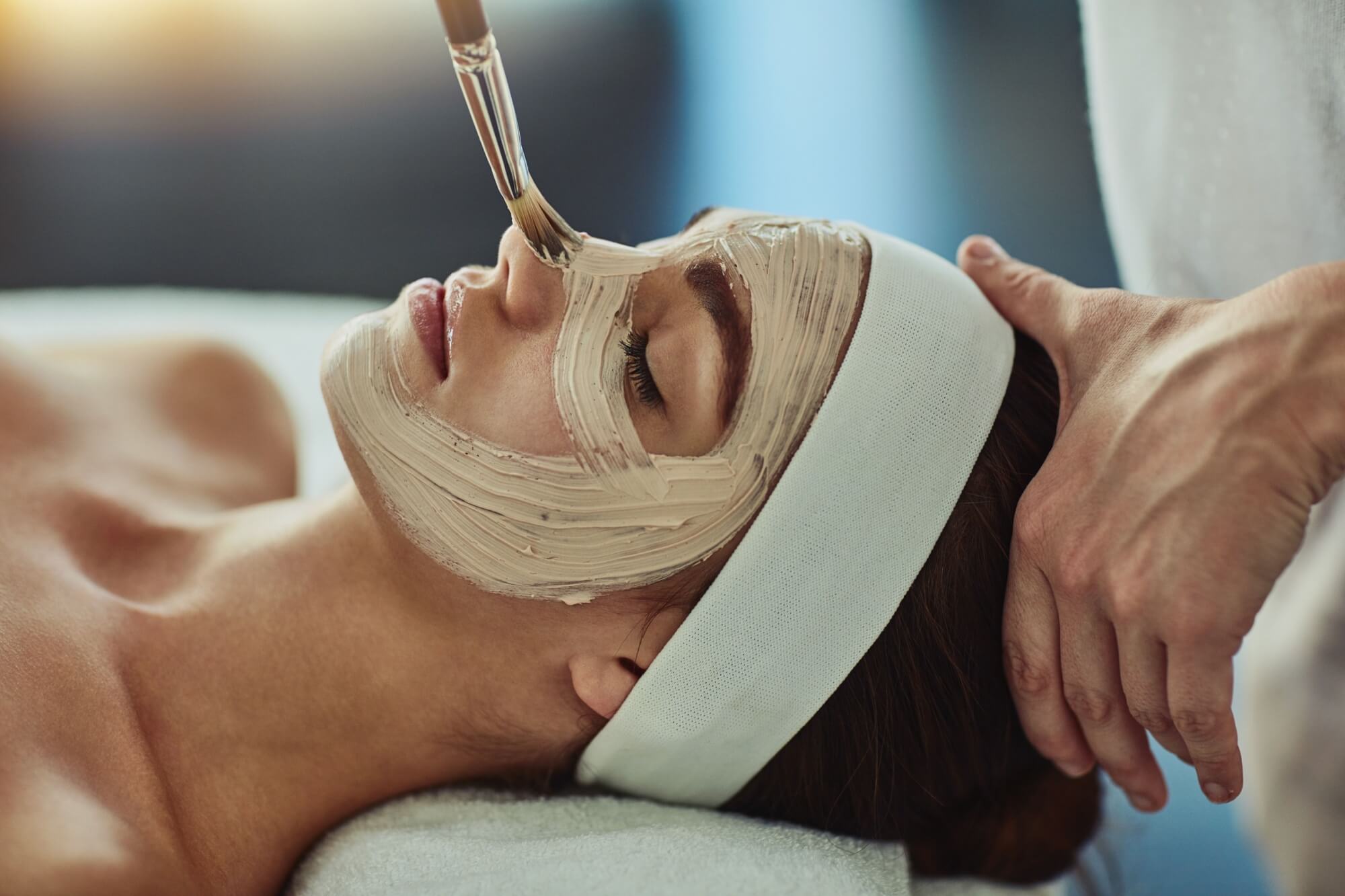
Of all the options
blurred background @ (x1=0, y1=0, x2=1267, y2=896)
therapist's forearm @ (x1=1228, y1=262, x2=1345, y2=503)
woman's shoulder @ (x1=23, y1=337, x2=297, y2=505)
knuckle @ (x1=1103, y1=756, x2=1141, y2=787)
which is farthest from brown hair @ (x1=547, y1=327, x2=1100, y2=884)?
blurred background @ (x1=0, y1=0, x2=1267, y2=896)

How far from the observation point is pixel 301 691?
1127 millimetres

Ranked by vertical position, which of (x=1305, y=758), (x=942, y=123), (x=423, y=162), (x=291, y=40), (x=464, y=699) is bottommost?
(x=1305, y=758)

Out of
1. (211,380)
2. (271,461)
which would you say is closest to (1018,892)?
(271,461)

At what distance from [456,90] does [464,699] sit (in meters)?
1.68

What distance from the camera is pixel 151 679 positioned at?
1108mm

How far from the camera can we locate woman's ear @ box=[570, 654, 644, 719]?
1088mm

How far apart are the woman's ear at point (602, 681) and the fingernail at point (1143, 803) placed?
56 cm

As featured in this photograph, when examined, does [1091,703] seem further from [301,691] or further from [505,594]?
[301,691]

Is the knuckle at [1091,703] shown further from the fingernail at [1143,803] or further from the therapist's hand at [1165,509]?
the fingernail at [1143,803]

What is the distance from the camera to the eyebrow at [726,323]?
1.04m

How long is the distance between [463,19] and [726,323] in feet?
1.21

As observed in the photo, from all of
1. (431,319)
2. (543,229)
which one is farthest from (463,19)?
(431,319)

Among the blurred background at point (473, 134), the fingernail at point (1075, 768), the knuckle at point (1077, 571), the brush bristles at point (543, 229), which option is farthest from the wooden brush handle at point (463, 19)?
the blurred background at point (473, 134)

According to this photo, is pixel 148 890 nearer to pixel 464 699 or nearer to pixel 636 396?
pixel 464 699
